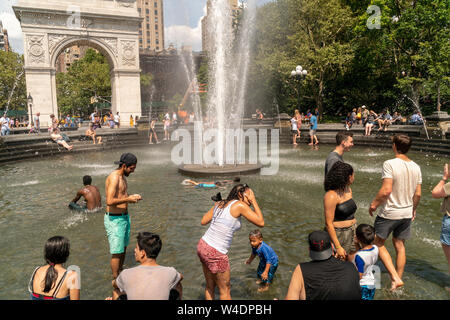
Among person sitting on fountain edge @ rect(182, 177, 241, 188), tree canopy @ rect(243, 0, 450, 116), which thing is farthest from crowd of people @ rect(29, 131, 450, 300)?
tree canopy @ rect(243, 0, 450, 116)

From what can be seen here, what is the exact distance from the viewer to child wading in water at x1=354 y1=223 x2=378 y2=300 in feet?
12.2

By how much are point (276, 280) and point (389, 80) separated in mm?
34427

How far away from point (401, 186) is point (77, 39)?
1395 inches

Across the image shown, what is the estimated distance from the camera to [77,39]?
1321 inches

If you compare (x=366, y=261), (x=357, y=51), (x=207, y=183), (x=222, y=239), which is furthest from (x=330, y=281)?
(x=357, y=51)

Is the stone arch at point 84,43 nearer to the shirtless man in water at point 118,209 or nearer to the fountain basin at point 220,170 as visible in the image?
the fountain basin at point 220,170

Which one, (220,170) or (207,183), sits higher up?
(220,170)

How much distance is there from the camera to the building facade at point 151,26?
109 metres

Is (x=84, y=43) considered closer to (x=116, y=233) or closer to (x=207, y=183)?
(x=207, y=183)

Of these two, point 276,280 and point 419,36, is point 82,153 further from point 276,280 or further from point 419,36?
point 419,36

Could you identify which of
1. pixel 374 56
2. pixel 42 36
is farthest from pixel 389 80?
pixel 42 36

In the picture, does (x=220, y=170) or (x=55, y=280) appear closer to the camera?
(x=55, y=280)

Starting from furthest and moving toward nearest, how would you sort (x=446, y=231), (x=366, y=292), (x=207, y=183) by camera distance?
(x=207, y=183) → (x=446, y=231) → (x=366, y=292)

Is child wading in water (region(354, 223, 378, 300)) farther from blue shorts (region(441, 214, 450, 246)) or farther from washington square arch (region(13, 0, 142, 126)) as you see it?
washington square arch (region(13, 0, 142, 126))
